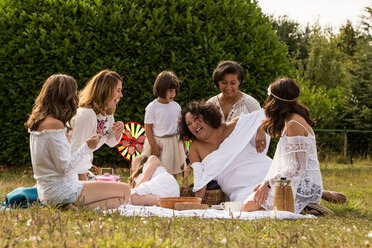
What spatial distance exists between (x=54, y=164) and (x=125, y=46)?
4.96 metres

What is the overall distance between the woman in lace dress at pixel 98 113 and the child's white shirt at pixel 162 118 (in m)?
0.97

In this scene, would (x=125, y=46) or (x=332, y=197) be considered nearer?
(x=332, y=197)

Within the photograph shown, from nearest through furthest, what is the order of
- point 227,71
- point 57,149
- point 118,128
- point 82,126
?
point 57,149
point 82,126
point 118,128
point 227,71

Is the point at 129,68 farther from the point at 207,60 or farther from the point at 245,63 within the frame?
the point at 245,63

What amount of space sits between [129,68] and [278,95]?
4844 mm

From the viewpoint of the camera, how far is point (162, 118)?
274 inches

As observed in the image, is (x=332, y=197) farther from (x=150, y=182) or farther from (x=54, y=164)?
(x=54, y=164)

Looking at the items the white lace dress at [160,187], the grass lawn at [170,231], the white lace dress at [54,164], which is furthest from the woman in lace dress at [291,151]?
the white lace dress at [54,164]

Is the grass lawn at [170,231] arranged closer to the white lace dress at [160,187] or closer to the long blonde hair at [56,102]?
the long blonde hair at [56,102]

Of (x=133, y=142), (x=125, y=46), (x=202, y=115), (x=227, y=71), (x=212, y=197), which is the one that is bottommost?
(x=212, y=197)

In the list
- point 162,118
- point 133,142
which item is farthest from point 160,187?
point 133,142

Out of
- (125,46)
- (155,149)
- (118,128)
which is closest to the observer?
(118,128)

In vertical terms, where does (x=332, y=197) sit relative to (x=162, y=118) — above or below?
below

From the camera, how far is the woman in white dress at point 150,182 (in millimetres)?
5707
